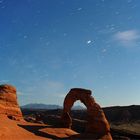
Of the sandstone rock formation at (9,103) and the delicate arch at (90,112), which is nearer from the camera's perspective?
the delicate arch at (90,112)

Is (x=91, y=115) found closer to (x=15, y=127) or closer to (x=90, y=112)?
(x=90, y=112)

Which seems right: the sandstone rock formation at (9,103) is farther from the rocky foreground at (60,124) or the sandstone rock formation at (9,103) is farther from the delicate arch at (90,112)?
the delicate arch at (90,112)

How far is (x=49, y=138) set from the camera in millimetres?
28359

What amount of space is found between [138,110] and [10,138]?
6493 centimetres

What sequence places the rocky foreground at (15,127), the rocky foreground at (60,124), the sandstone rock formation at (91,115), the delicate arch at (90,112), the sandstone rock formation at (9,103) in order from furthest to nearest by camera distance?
the sandstone rock formation at (9,103) → the delicate arch at (90,112) → the sandstone rock formation at (91,115) → the rocky foreground at (60,124) → the rocky foreground at (15,127)

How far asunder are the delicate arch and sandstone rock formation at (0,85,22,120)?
565cm

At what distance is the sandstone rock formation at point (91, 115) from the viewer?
33156mm

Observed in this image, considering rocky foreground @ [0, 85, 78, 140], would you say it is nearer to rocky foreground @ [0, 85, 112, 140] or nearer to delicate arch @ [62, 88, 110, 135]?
rocky foreground @ [0, 85, 112, 140]

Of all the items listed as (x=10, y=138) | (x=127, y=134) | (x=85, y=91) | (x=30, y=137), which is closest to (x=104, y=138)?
(x=85, y=91)

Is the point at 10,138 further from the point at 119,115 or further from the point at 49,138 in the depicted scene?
the point at 119,115

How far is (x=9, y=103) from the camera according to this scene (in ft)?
115

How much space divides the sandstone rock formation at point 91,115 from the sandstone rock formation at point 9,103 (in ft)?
18.7

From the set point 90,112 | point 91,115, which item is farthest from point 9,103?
point 91,115

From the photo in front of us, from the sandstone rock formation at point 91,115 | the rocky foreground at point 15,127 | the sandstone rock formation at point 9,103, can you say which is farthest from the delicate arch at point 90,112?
the sandstone rock formation at point 9,103
